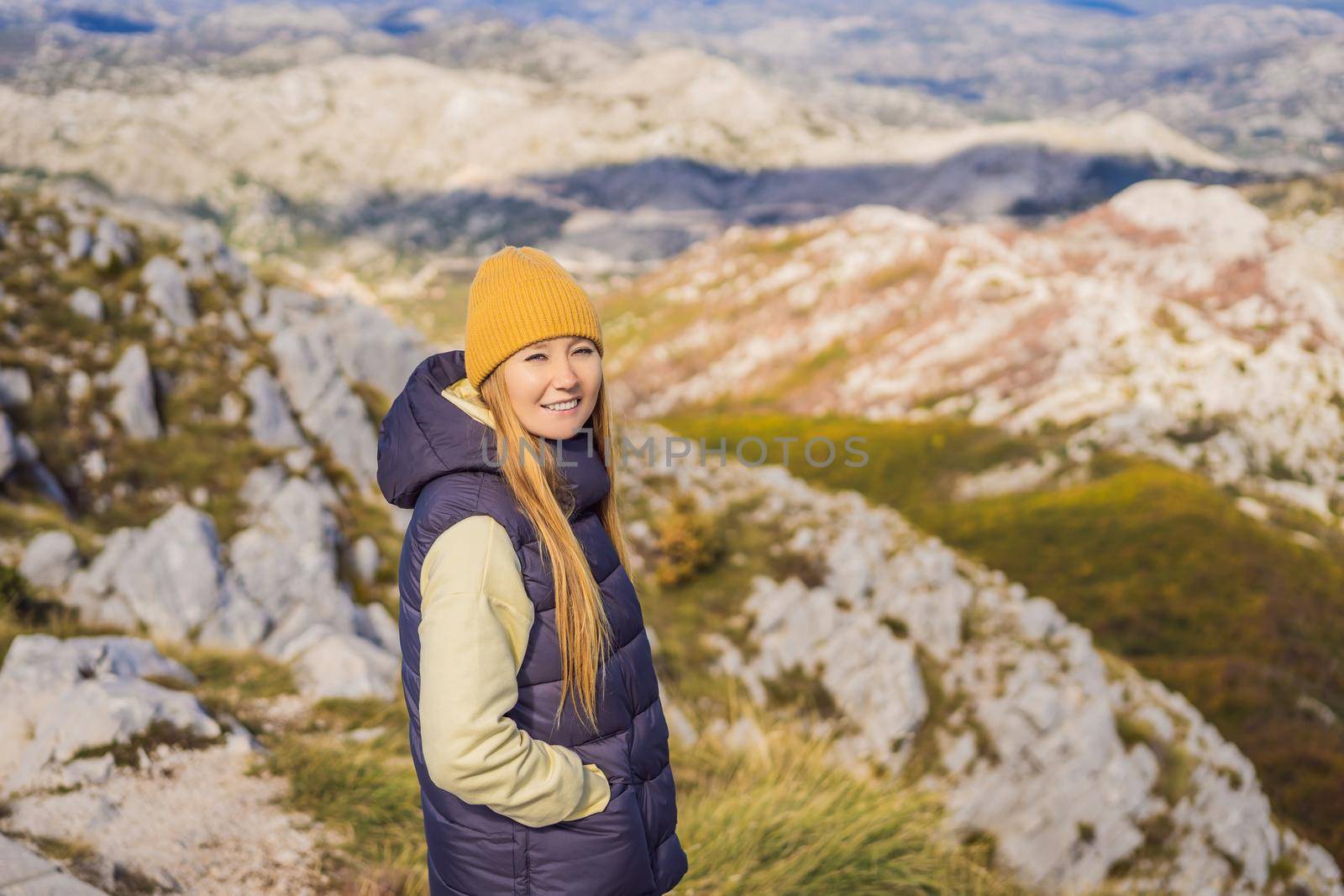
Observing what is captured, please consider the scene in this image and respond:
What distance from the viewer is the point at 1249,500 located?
2371 inches

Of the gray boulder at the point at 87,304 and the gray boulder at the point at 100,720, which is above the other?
the gray boulder at the point at 87,304

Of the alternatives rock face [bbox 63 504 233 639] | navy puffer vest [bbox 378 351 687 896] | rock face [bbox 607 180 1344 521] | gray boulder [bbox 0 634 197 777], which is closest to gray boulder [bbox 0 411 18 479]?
rock face [bbox 63 504 233 639]

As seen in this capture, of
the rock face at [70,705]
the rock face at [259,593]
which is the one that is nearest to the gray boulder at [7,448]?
the rock face at [259,593]

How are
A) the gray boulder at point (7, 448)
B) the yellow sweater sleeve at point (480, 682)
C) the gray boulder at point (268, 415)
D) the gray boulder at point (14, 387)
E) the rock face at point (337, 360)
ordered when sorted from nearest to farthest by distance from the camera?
the yellow sweater sleeve at point (480, 682)
the gray boulder at point (7, 448)
the gray boulder at point (14, 387)
the gray boulder at point (268, 415)
the rock face at point (337, 360)

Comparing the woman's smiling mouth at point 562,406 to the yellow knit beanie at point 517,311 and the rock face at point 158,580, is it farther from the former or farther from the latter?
the rock face at point 158,580

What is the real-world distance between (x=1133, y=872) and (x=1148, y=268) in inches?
6777

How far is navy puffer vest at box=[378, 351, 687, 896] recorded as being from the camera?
3.11 meters

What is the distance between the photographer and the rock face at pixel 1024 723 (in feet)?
56.5

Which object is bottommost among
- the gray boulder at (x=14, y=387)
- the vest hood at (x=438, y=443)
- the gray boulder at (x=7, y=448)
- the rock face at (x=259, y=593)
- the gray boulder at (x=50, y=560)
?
the rock face at (x=259, y=593)

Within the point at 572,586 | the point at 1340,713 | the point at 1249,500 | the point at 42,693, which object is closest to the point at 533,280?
the point at 572,586

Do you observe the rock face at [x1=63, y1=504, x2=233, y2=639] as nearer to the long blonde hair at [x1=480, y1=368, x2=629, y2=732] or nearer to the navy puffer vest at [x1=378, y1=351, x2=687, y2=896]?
the navy puffer vest at [x1=378, y1=351, x2=687, y2=896]

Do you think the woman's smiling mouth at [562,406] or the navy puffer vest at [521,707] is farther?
the woman's smiling mouth at [562,406]

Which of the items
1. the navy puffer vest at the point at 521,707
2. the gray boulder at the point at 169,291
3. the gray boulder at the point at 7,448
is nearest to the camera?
the navy puffer vest at the point at 521,707

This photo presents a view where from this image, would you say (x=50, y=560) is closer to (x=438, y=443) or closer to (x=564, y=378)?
(x=438, y=443)
